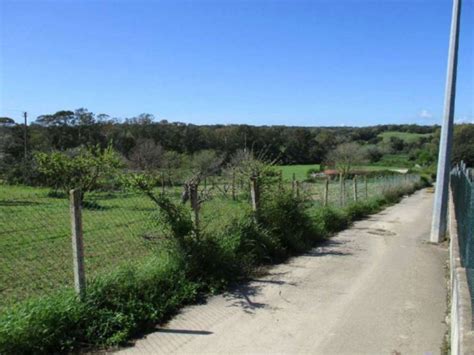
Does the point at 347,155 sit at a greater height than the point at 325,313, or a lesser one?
greater

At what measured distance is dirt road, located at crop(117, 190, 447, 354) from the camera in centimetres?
474

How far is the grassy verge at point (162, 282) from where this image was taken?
14.5ft

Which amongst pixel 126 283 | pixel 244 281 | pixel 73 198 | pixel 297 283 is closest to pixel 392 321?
pixel 297 283

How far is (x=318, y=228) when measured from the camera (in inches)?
432

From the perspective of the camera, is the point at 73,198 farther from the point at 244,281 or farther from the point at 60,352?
the point at 244,281

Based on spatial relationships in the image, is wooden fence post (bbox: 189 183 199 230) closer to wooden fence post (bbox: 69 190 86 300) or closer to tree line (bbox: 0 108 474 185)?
wooden fence post (bbox: 69 190 86 300)

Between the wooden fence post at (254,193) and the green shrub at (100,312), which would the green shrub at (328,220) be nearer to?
the wooden fence post at (254,193)

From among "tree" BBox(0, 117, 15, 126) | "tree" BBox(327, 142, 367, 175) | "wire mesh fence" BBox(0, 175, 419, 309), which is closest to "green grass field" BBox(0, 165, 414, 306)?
"wire mesh fence" BBox(0, 175, 419, 309)

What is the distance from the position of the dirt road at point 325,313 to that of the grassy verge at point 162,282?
12.2 inches

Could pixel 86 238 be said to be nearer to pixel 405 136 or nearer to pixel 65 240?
pixel 65 240

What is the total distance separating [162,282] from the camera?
589 cm

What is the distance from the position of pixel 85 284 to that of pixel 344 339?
3046mm

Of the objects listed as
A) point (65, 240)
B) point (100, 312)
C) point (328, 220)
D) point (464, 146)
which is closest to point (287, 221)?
point (328, 220)

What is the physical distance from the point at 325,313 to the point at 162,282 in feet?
7.29
